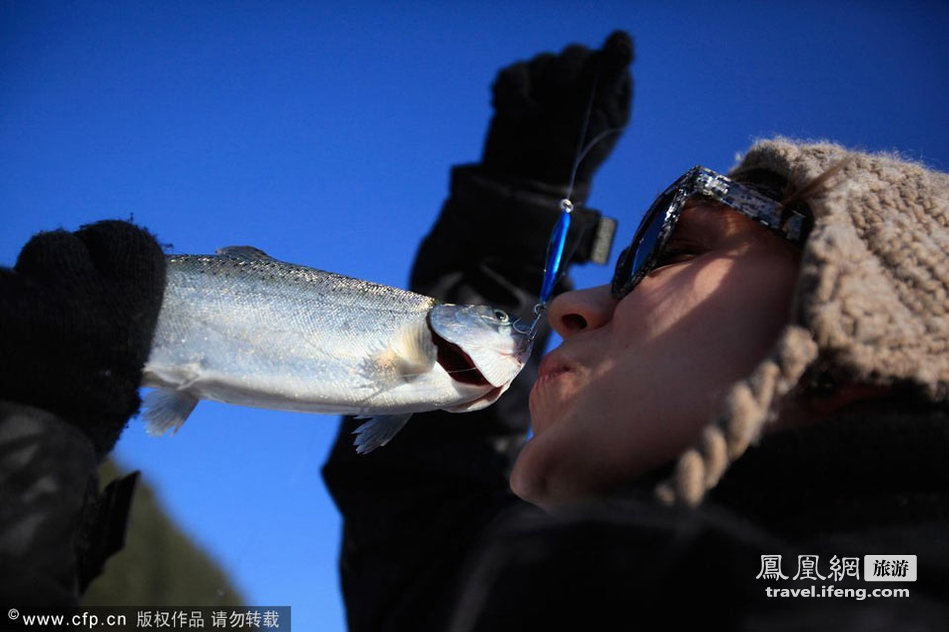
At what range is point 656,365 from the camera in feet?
6.49

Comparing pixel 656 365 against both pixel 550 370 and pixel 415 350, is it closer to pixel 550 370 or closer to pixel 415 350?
pixel 550 370

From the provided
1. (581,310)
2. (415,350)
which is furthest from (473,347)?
(581,310)

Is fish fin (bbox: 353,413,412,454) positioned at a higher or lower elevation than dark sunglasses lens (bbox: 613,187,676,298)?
lower

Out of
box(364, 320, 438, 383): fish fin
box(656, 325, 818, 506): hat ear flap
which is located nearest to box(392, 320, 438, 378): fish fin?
box(364, 320, 438, 383): fish fin

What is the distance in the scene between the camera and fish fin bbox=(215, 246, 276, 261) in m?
2.43

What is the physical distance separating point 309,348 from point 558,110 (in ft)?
12.6

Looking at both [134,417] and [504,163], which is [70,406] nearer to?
[134,417]

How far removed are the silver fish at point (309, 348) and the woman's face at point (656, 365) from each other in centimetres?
33

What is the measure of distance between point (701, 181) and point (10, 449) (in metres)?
2.28

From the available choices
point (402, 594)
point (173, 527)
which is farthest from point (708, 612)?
point (173, 527)

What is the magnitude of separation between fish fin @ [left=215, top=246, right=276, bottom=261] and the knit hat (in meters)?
1.62

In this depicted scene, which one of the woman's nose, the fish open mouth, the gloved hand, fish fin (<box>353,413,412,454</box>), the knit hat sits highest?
the gloved hand

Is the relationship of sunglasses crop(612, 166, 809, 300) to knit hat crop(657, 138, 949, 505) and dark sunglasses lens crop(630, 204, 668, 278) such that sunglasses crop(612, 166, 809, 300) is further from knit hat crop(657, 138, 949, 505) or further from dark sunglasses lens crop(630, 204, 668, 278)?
knit hat crop(657, 138, 949, 505)

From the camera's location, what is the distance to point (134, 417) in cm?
220
